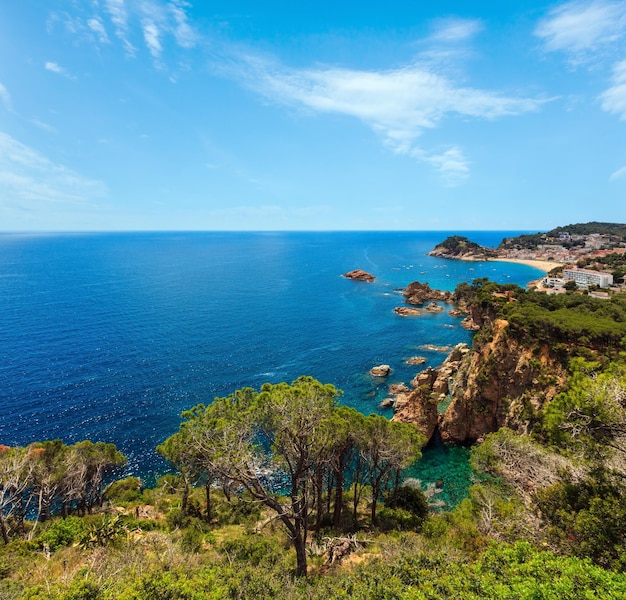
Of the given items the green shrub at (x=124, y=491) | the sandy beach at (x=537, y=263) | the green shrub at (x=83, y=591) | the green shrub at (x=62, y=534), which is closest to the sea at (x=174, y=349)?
the green shrub at (x=124, y=491)

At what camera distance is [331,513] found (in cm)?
2745

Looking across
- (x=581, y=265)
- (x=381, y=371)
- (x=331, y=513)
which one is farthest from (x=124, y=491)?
(x=581, y=265)

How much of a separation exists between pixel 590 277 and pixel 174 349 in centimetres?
11256

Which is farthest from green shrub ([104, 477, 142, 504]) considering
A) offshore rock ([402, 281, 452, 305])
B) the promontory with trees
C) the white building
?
the white building

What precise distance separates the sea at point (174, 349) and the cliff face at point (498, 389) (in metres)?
2.93

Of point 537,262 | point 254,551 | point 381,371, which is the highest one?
point 537,262

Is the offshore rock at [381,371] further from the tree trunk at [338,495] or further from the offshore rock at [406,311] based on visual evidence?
the offshore rock at [406,311]

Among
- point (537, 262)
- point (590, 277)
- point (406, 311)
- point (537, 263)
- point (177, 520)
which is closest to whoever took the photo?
point (177, 520)

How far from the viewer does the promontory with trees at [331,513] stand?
1085 cm

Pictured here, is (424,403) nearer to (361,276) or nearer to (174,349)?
(174,349)

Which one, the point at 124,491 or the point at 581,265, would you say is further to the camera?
A: the point at 581,265

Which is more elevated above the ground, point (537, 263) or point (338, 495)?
point (537, 263)

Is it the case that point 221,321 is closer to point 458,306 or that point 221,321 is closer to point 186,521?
point 186,521

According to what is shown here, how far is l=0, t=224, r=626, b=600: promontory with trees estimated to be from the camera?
10852mm
